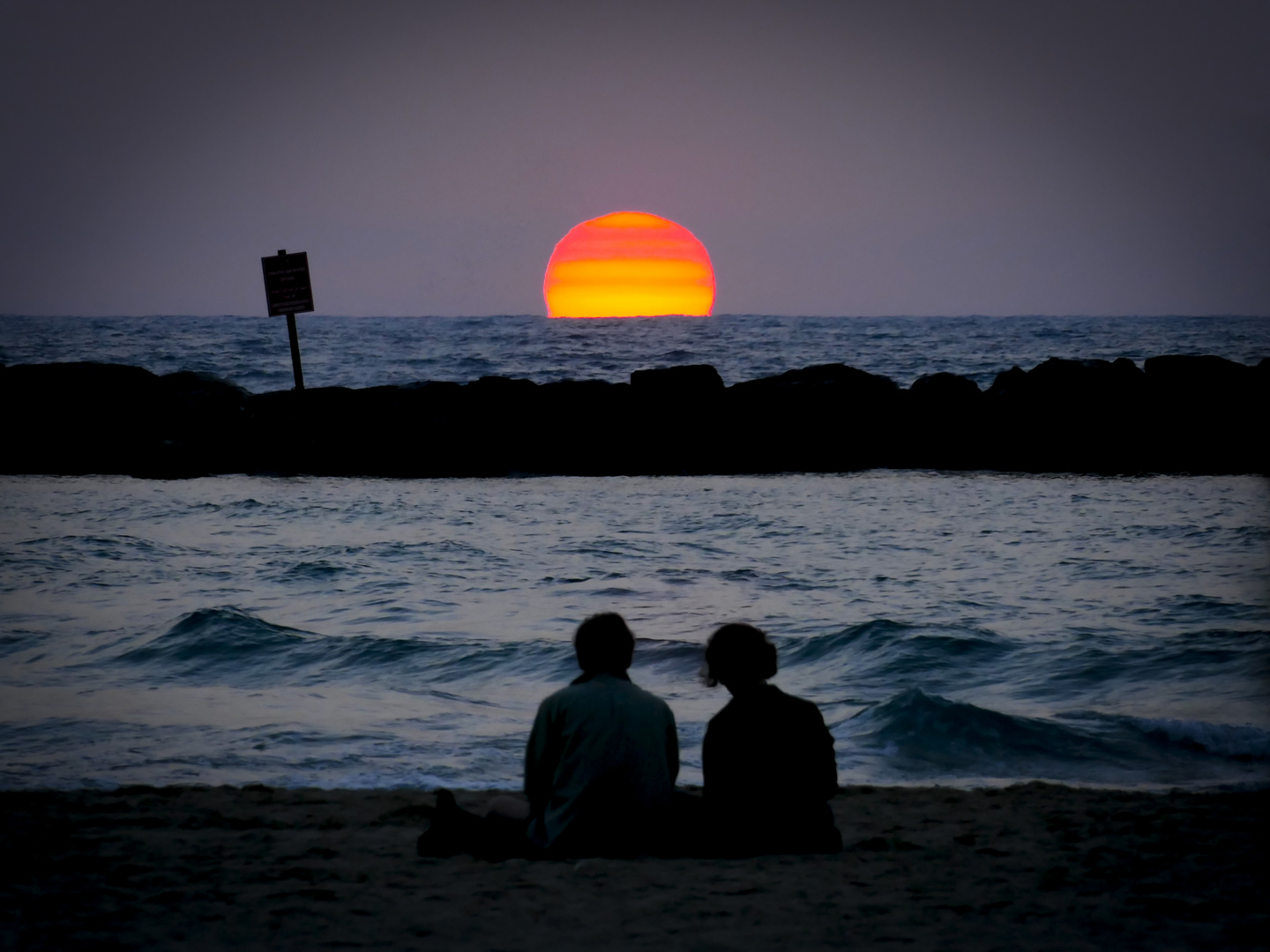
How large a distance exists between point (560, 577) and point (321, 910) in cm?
872

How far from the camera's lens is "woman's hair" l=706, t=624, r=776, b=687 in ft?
14.3

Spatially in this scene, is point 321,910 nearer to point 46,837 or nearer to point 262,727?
point 46,837

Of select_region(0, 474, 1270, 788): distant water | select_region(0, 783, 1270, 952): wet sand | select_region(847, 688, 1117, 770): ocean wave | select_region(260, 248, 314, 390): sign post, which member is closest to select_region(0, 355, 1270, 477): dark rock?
select_region(260, 248, 314, 390): sign post

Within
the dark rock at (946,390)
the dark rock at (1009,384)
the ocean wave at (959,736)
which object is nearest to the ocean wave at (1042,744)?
the ocean wave at (959,736)

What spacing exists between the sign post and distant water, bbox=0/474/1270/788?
160 inches

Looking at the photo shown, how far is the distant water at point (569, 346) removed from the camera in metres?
40.8

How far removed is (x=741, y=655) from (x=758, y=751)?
38cm

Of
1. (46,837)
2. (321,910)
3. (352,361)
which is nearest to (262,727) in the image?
(46,837)

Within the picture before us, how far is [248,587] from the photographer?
12.5 meters

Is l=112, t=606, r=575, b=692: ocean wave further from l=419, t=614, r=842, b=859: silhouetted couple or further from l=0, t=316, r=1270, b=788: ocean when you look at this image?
l=419, t=614, r=842, b=859: silhouetted couple

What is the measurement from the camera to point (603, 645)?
14.5 ft

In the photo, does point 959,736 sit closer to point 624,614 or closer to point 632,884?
point 632,884

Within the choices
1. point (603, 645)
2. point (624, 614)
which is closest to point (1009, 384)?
point (624, 614)

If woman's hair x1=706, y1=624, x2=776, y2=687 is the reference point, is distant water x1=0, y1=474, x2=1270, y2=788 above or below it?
below
